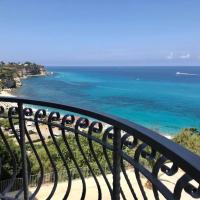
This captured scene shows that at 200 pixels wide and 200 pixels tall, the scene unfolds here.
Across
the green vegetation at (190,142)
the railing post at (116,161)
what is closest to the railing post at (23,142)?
the railing post at (116,161)

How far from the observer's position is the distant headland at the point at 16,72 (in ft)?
307

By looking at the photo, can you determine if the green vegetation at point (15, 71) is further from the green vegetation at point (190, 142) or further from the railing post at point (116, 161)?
the railing post at point (116, 161)

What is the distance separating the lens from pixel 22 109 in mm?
2498

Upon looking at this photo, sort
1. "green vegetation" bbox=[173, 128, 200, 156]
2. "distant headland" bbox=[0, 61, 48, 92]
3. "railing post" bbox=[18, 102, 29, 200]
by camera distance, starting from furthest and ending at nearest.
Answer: "distant headland" bbox=[0, 61, 48, 92] → "green vegetation" bbox=[173, 128, 200, 156] → "railing post" bbox=[18, 102, 29, 200]

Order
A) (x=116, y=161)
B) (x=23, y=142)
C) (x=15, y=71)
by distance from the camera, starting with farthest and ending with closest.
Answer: (x=15, y=71)
(x=23, y=142)
(x=116, y=161)

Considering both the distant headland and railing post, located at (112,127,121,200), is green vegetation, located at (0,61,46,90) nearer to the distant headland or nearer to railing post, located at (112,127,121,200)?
the distant headland

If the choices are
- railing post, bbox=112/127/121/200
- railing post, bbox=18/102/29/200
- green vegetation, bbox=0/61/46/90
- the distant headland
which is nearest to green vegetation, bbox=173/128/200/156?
railing post, bbox=18/102/29/200

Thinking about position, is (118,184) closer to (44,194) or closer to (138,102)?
(44,194)

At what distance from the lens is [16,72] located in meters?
123

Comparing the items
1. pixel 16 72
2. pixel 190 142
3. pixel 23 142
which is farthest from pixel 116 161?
pixel 16 72

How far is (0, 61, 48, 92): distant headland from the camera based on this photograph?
93500mm

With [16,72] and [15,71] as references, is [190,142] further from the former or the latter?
[16,72]

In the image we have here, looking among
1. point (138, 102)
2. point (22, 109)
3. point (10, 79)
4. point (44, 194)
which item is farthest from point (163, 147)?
point (10, 79)

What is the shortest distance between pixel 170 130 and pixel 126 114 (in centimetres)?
1435
